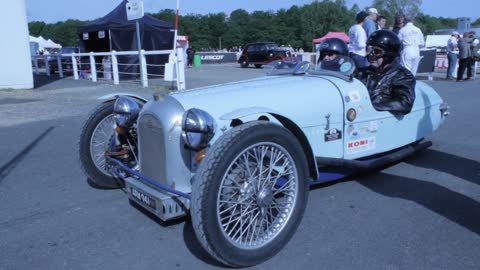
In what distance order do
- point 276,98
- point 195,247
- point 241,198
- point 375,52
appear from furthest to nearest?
point 375,52, point 276,98, point 195,247, point 241,198

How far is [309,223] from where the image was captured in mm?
3260

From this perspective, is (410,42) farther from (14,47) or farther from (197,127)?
(14,47)

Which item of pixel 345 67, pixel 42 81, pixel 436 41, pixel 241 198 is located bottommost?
pixel 42 81

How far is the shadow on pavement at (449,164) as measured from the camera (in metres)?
4.35

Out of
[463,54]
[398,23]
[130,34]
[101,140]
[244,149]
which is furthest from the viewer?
[130,34]

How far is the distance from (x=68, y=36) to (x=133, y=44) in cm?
9227

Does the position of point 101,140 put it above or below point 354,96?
below

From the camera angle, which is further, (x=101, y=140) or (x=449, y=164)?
(x=449, y=164)

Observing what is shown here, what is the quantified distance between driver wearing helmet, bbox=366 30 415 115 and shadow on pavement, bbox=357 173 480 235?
69cm

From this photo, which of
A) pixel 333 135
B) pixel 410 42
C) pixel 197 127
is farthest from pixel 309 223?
pixel 410 42

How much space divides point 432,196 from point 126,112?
2.77 meters

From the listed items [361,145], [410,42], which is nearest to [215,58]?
[410,42]

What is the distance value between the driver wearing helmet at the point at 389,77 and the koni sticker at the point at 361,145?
0.39 metres

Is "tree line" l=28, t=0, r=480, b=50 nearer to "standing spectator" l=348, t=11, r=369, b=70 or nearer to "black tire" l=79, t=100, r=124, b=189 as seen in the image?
"standing spectator" l=348, t=11, r=369, b=70
